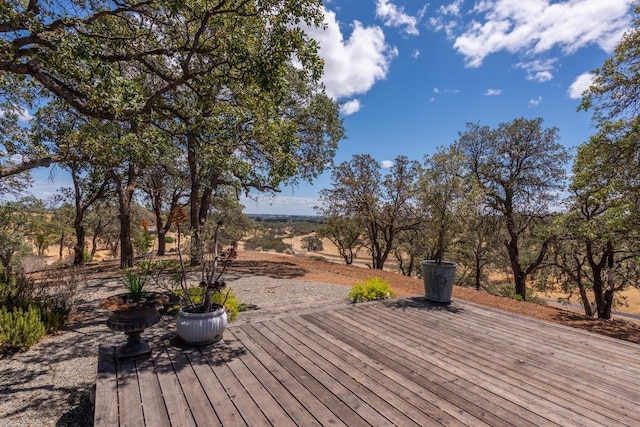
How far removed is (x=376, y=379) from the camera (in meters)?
3.15

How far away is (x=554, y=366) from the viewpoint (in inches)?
142

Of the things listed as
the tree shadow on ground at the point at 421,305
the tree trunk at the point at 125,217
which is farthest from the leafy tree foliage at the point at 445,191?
the tree trunk at the point at 125,217

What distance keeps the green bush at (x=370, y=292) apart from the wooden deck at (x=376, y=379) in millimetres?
1479

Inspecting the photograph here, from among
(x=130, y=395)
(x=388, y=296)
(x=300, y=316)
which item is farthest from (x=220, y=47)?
(x=388, y=296)

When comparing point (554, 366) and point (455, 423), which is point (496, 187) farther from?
point (455, 423)

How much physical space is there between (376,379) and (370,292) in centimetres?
343

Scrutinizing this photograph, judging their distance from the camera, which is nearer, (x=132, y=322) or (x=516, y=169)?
(x=132, y=322)

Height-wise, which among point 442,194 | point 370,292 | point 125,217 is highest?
point 442,194

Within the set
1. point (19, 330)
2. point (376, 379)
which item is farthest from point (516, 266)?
point (19, 330)

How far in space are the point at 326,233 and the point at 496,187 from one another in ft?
39.5

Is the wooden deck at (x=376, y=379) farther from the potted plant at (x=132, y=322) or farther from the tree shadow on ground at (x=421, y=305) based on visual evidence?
the tree shadow on ground at (x=421, y=305)

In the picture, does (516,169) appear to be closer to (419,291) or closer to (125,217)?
(419,291)

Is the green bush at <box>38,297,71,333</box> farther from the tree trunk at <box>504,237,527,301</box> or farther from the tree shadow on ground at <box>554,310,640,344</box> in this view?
the tree trunk at <box>504,237,527,301</box>

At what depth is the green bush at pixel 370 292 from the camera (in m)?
6.36
